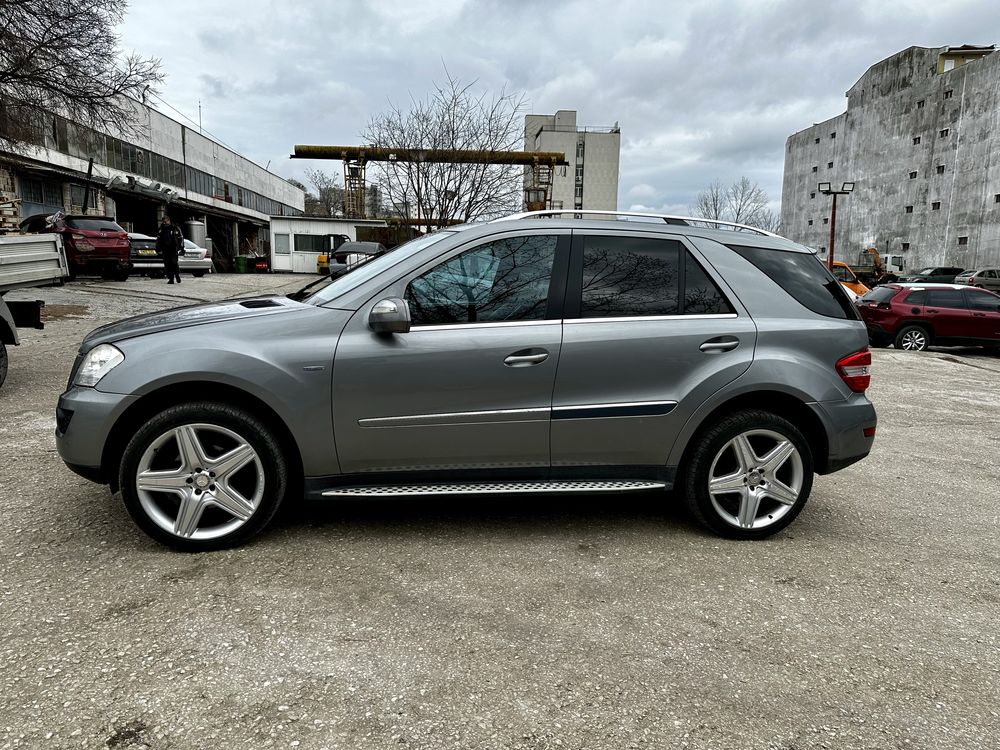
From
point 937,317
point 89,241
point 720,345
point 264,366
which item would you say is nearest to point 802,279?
point 720,345

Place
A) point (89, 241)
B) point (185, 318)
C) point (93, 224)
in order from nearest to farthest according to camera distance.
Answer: point (185, 318) → point (89, 241) → point (93, 224)

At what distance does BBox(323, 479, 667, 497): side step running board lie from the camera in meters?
3.33

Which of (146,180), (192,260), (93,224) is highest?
(146,180)

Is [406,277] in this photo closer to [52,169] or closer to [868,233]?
[52,169]

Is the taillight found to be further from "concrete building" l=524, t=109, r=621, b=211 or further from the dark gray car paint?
"concrete building" l=524, t=109, r=621, b=211

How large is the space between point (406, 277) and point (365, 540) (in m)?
1.38

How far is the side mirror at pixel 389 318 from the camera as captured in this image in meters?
3.22

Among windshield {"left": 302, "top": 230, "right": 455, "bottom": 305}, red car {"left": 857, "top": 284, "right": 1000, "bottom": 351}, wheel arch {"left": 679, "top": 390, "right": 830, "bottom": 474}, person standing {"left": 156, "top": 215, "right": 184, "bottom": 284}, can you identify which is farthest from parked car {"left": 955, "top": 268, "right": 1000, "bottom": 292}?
windshield {"left": 302, "top": 230, "right": 455, "bottom": 305}

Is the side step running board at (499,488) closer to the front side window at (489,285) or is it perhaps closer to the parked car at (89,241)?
the front side window at (489,285)

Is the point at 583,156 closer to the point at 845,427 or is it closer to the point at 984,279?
the point at 984,279

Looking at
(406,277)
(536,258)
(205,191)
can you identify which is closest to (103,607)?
(406,277)

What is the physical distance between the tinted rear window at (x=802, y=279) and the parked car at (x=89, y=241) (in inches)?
757

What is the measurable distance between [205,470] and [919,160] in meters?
56.8

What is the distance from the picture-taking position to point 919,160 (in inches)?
1887
